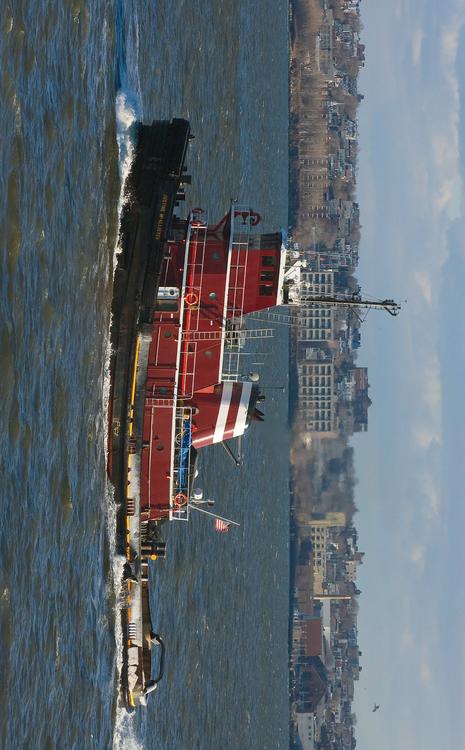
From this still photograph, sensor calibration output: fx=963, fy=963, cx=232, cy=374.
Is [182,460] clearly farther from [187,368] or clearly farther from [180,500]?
[187,368]

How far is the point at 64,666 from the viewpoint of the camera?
24.5 metres

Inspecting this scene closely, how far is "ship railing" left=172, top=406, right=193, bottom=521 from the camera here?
113ft

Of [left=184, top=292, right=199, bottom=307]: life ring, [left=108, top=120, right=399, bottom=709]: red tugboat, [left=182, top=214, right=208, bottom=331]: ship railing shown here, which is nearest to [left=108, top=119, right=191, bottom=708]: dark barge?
[left=108, top=120, right=399, bottom=709]: red tugboat

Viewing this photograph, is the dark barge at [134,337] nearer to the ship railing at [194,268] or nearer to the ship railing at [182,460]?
the ship railing at [194,268]

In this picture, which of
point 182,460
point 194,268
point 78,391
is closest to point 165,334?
point 194,268

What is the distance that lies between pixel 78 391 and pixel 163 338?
661 cm

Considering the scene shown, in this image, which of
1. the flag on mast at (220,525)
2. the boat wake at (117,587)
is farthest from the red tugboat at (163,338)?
the flag on mast at (220,525)

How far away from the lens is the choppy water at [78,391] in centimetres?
2100

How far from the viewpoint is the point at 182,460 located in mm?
34438

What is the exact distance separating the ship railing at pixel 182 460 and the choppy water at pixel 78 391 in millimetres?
3668

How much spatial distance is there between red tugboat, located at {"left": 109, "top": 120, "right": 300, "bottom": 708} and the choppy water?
1097mm

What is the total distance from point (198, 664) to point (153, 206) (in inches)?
903

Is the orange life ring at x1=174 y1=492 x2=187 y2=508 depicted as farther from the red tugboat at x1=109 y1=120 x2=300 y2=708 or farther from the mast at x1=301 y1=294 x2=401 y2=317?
the mast at x1=301 y1=294 x2=401 y2=317

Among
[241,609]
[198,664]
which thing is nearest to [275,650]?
[241,609]
